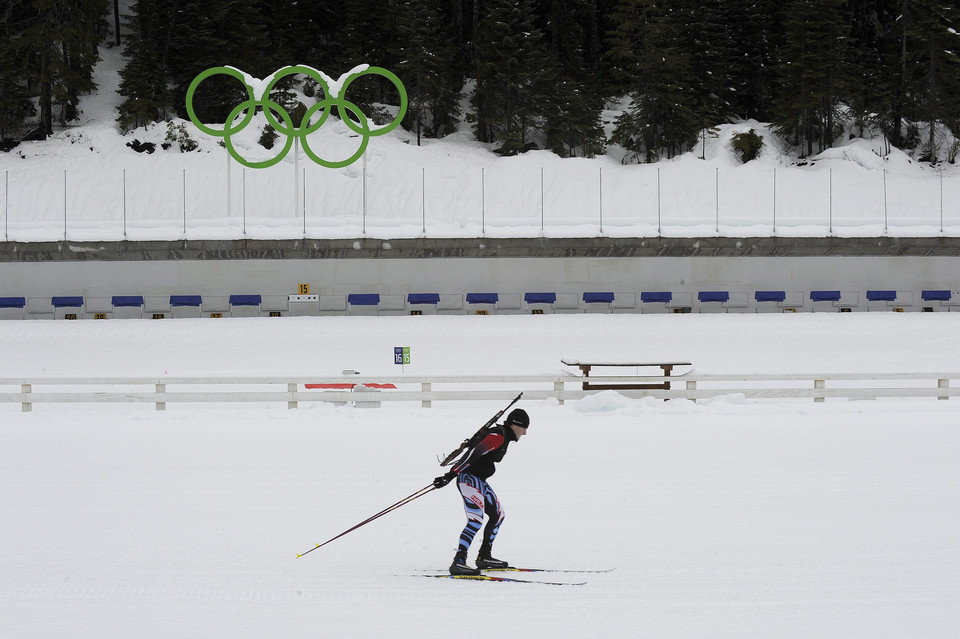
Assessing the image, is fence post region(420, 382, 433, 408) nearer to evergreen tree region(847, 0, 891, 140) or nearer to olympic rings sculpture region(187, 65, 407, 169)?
olympic rings sculpture region(187, 65, 407, 169)

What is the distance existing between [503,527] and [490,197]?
36387 millimetres

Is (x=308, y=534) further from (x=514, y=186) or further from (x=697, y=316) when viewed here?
(x=514, y=186)

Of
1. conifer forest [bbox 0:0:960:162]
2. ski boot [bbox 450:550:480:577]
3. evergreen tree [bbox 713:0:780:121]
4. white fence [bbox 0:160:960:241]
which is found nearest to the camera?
ski boot [bbox 450:550:480:577]

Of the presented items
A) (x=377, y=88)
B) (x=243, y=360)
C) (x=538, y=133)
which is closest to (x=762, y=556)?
(x=243, y=360)

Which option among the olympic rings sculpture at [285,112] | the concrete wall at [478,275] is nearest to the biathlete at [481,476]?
the concrete wall at [478,275]

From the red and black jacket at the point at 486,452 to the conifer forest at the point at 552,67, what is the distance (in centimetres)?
4566

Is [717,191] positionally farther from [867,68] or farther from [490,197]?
[867,68]

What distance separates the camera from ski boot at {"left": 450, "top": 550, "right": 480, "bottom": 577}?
691cm

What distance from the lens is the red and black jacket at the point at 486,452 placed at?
6.62 meters

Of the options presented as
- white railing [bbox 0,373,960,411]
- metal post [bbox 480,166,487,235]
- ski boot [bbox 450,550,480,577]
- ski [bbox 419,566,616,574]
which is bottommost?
ski [bbox 419,566,616,574]

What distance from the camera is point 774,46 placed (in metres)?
57.3

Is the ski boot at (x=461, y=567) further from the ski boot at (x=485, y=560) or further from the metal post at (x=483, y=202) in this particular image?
the metal post at (x=483, y=202)

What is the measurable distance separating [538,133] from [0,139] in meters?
32.5

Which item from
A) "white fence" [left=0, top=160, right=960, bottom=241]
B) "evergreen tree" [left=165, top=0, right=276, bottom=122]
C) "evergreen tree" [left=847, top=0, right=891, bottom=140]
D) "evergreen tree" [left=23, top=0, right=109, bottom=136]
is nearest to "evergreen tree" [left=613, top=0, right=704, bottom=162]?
"white fence" [left=0, top=160, right=960, bottom=241]
